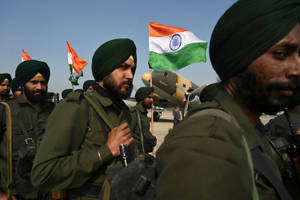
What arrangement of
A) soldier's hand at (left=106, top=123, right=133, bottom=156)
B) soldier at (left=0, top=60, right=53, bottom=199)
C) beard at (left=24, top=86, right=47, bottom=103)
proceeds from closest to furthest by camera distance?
soldier's hand at (left=106, top=123, right=133, bottom=156) < soldier at (left=0, top=60, right=53, bottom=199) < beard at (left=24, top=86, right=47, bottom=103)

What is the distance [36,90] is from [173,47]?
552cm

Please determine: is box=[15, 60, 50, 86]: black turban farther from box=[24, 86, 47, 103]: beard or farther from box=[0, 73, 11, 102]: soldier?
box=[0, 73, 11, 102]: soldier

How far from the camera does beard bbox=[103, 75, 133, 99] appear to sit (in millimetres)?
2369

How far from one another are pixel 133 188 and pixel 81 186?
1.12 metres

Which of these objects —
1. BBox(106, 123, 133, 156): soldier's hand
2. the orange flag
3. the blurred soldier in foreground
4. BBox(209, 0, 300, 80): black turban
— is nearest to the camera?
BBox(209, 0, 300, 80): black turban

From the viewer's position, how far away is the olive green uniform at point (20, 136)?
9.12 feet

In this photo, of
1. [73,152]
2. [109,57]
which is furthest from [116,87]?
[73,152]

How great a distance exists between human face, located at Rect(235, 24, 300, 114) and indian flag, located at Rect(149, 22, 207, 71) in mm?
6733

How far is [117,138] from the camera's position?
188cm

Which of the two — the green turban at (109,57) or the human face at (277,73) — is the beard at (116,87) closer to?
the green turban at (109,57)

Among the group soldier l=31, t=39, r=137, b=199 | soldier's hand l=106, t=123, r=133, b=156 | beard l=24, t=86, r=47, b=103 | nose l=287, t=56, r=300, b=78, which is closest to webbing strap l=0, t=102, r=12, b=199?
beard l=24, t=86, r=47, b=103

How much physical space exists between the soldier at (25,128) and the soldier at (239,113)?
7.66 feet

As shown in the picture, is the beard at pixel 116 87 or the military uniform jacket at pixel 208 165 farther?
the beard at pixel 116 87

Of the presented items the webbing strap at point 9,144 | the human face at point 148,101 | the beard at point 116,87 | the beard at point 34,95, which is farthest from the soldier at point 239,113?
the human face at point 148,101
